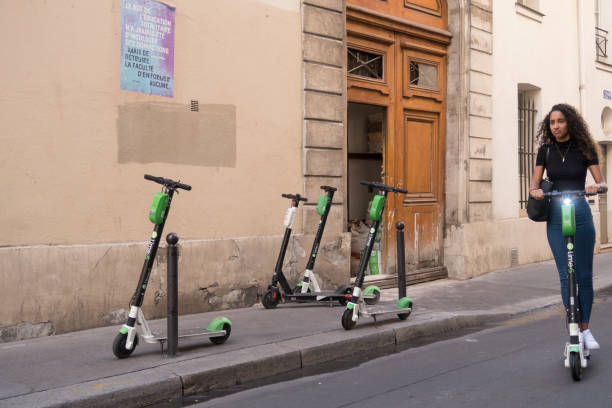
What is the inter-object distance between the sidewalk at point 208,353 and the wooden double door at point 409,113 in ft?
6.23

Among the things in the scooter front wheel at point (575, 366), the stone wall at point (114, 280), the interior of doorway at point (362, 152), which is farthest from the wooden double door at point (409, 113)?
the scooter front wheel at point (575, 366)

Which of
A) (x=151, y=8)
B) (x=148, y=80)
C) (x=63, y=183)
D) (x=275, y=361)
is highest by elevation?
(x=151, y=8)

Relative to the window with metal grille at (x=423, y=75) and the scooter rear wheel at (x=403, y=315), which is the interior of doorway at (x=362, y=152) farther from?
the scooter rear wheel at (x=403, y=315)

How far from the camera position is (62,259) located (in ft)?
19.0

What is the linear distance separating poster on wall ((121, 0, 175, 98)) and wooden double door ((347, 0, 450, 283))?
2793mm

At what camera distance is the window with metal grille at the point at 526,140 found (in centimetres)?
1160

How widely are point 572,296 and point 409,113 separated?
224 inches

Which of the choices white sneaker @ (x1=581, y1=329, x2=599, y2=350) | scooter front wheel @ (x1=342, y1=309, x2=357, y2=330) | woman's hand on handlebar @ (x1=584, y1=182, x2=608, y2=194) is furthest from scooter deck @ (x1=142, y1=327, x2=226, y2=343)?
woman's hand on handlebar @ (x1=584, y1=182, x2=608, y2=194)

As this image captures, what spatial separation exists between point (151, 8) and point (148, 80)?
0.70 metres

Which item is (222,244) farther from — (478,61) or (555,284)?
(478,61)

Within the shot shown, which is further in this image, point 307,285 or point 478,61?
point 478,61

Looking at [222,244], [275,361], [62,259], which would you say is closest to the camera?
[275,361]

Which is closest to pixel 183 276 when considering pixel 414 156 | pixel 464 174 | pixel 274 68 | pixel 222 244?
pixel 222 244

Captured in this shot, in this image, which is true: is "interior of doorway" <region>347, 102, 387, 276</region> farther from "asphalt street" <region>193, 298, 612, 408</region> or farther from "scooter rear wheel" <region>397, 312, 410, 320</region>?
"asphalt street" <region>193, 298, 612, 408</region>
